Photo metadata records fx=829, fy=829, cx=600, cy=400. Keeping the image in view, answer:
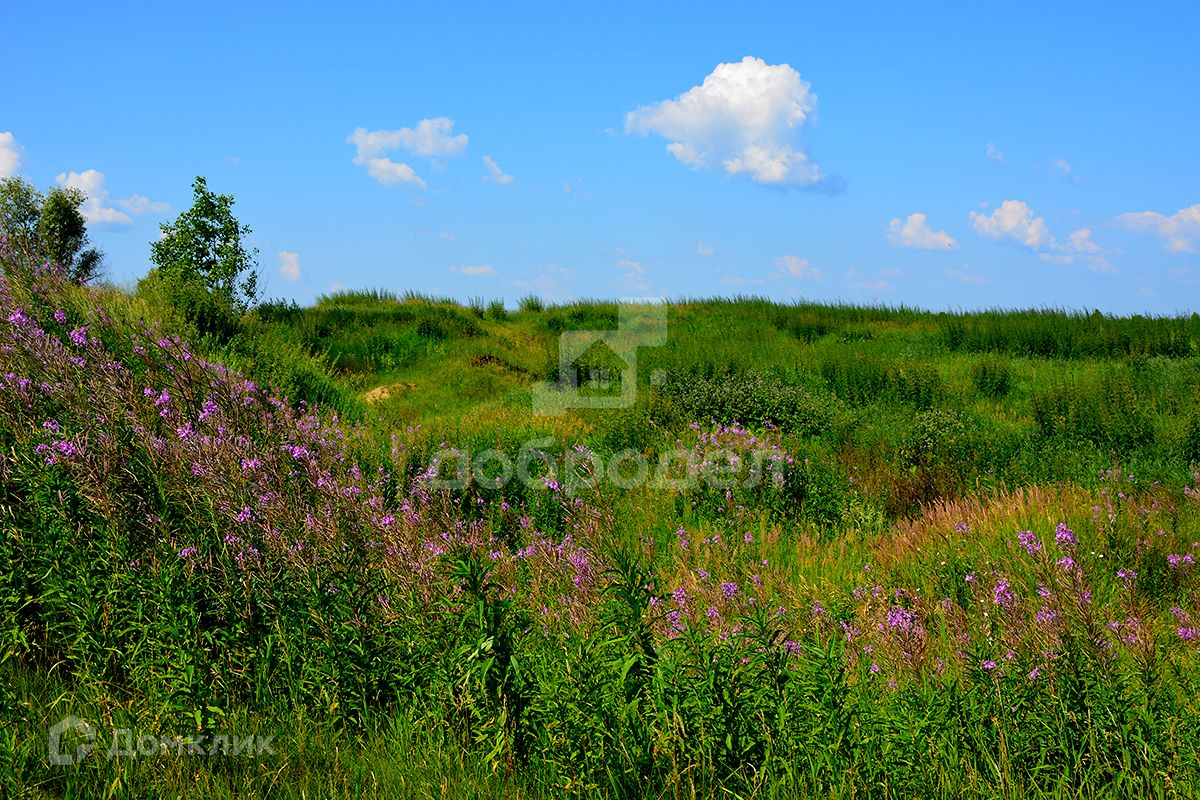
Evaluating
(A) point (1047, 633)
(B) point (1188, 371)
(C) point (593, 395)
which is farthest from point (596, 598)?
(B) point (1188, 371)

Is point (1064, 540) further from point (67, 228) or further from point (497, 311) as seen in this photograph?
point (67, 228)

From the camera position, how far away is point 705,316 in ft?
63.5

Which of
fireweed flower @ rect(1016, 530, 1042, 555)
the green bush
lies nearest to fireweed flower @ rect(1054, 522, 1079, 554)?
fireweed flower @ rect(1016, 530, 1042, 555)

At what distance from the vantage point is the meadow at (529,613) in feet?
9.17

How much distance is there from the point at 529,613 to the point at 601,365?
440 inches

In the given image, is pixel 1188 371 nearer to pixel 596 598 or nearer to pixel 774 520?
pixel 774 520

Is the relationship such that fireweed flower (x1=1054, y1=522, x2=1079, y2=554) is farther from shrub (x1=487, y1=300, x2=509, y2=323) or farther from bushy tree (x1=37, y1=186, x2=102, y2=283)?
bushy tree (x1=37, y1=186, x2=102, y2=283)

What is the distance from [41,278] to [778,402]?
8.66 m

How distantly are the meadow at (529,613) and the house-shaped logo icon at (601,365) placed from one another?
3.18 m

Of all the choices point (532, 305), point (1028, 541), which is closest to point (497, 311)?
point (532, 305)

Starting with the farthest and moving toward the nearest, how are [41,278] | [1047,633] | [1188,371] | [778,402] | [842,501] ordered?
[1188,371] < [778,402] < [41,278] < [842,501] < [1047,633]

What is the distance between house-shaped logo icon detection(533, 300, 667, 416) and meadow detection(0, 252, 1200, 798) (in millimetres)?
3176

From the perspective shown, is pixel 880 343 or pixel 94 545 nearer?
pixel 94 545

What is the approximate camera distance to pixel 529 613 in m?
3.57
